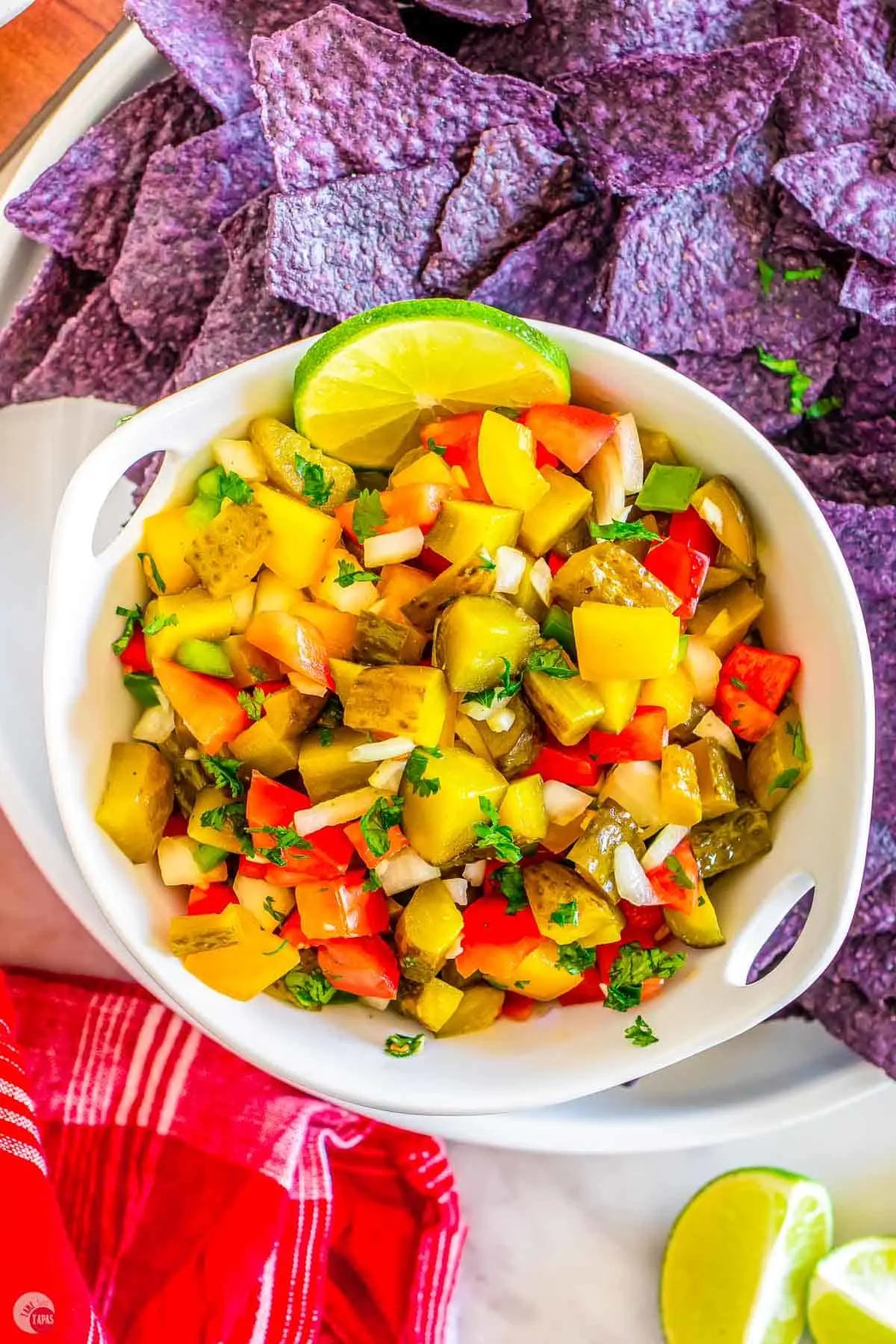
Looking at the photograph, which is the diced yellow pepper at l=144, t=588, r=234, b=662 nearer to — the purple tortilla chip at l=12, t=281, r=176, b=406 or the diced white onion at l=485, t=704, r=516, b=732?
the diced white onion at l=485, t=704, r=516, b=732

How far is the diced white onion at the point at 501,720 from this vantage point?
4.78 feet

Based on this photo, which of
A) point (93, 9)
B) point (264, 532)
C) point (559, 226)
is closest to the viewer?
point (264, 532)

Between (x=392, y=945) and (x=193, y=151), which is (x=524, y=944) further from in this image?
(x=193, y=151)

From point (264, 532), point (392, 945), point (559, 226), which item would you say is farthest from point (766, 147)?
point (392, 945)

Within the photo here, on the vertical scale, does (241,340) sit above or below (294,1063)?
above

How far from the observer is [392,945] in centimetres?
157

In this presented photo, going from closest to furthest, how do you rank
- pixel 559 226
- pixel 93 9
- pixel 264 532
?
pixel 264 532, pixel 559 226, pixel 93 9

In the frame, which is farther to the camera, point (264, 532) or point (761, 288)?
point (761, 288)

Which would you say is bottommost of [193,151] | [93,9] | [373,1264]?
[373,1264]

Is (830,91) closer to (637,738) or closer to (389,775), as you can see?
(637,738)

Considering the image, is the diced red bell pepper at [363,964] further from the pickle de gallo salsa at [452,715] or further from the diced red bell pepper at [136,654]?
the diced red bell pepper at [136,654]

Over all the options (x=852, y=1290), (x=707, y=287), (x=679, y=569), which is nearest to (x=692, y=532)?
(x=679, y=569)

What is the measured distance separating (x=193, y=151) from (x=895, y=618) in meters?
1.22

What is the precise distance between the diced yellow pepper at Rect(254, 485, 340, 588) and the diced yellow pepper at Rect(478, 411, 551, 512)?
0.20 m
